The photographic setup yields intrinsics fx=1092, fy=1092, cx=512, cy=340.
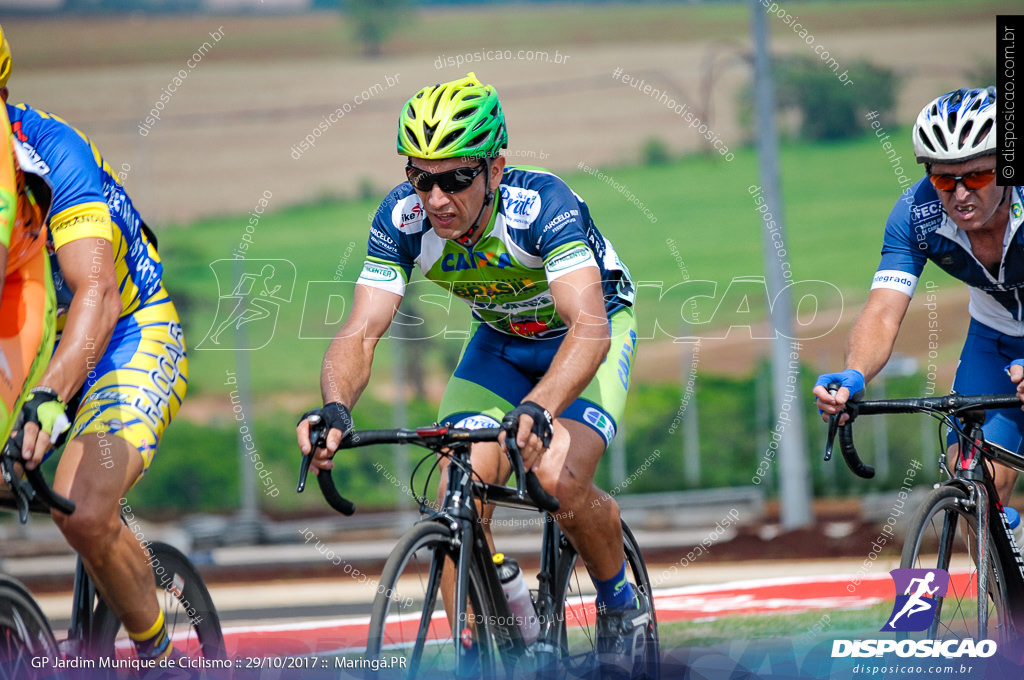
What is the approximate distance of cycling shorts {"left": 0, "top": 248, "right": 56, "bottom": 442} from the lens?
132 inches

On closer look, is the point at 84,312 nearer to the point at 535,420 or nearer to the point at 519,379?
the point at 535,420

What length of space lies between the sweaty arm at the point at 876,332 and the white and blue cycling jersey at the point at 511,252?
895mm

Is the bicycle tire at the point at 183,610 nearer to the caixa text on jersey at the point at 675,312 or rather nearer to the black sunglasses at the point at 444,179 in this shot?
the black sunglasses at the point at 444,179

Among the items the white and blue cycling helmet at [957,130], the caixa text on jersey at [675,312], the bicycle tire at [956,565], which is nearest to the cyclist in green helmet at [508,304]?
the bicycle tire at [956,565]

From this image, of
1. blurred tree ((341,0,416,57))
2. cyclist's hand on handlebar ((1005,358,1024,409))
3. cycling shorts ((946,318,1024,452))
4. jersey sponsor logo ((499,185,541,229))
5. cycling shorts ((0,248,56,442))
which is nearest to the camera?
cycling shorts ((0,248,56,442))

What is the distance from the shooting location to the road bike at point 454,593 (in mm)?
3016

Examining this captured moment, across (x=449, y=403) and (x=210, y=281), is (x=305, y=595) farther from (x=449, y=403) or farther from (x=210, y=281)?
(x=210, y=281)

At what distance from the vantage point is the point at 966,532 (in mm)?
3762

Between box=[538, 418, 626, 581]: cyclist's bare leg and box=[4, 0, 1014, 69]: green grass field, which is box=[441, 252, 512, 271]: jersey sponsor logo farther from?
box=[4, 0, 1014, 69]: green grass field

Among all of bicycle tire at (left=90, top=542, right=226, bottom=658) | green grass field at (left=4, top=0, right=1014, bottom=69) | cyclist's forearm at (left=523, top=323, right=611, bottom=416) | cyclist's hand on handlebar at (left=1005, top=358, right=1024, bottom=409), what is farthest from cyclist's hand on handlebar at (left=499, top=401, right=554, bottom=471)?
green grass field at (left=4, top=0, right=1014, bottom=69)

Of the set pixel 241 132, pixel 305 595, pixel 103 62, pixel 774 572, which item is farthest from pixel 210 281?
pixel 774 572

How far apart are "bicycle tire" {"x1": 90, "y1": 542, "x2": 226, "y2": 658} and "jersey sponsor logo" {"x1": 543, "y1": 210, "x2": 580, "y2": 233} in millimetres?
1728

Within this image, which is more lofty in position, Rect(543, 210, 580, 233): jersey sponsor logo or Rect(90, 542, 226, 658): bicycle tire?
Rect(543, 210, 580, 233): jersey sponsor logo

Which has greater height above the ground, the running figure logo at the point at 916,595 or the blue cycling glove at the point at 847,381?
the blue cycling glove at the point at 847,381
